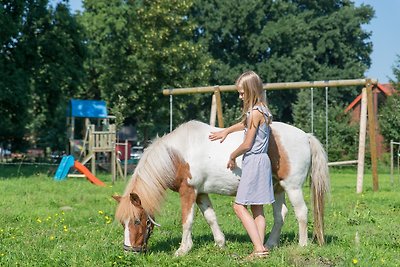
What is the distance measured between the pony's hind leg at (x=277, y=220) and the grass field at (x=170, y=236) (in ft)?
0.44

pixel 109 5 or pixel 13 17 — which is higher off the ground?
pixel 109 5

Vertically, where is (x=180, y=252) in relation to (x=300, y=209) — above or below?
below

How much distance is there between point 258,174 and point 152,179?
3.90 feet

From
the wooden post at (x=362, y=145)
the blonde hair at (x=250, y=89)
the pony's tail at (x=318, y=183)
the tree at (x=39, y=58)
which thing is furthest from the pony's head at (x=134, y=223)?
the tree at (x=39, y=58)

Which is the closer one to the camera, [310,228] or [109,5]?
[310,228]

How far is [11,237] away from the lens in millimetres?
8133

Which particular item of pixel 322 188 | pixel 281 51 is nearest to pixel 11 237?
pixel 322 188

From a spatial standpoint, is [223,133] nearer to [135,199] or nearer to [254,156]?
[254,156]

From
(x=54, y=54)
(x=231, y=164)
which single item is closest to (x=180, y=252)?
(x=231, y=164)

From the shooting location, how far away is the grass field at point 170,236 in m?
6.30

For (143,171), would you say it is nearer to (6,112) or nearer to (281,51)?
(6,112)

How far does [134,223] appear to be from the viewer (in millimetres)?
6637

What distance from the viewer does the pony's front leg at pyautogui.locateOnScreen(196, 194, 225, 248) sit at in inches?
290

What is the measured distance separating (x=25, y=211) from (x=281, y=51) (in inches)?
1550
